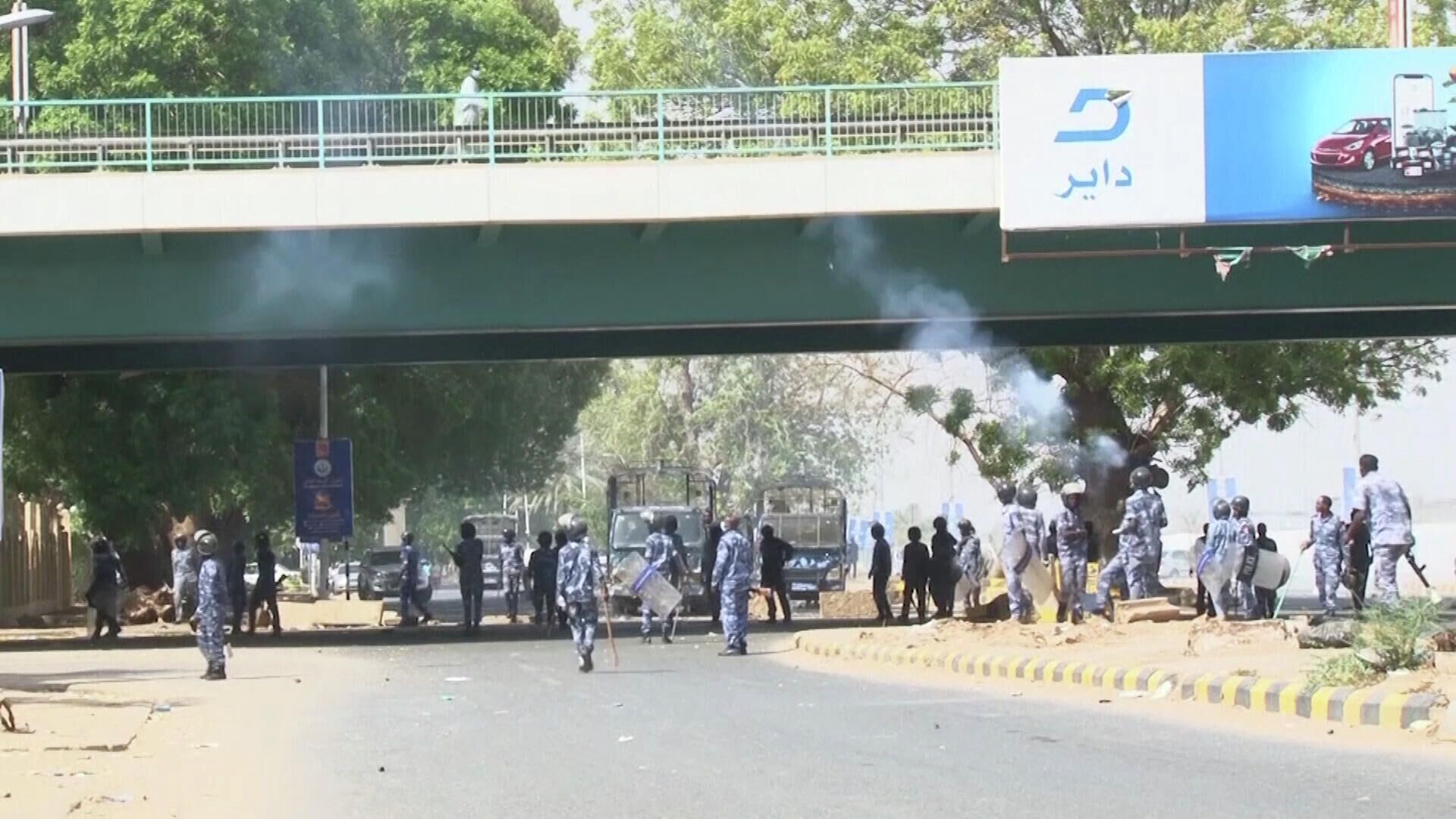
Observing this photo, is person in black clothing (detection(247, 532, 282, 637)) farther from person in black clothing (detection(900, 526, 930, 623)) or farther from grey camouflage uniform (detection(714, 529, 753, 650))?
grey camouflage uniform (detection(714, 529, 753, 650))

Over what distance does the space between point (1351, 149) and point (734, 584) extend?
8.39m

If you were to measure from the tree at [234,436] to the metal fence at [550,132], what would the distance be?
909cm

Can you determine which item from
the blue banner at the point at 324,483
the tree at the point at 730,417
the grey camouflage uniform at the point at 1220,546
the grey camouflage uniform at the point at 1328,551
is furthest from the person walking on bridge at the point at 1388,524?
the tree at the point at 730,417

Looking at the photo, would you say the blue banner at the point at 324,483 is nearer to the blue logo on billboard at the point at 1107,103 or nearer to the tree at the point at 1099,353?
the tree at the point at 1099,353

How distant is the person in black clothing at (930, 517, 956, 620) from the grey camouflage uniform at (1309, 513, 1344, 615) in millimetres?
5431

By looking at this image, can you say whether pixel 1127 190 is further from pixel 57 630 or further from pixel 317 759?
pixel 57 630

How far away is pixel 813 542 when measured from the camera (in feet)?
173

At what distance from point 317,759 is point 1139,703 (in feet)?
19.6

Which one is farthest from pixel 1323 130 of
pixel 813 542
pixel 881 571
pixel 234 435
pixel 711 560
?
pixel 813 542

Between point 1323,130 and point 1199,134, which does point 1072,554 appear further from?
point 1323,130

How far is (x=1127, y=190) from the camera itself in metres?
25.0

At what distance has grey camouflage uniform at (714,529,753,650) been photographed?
79.0 feet

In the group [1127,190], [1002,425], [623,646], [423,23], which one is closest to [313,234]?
[623,646]

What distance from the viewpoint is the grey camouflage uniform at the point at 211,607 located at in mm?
20812
